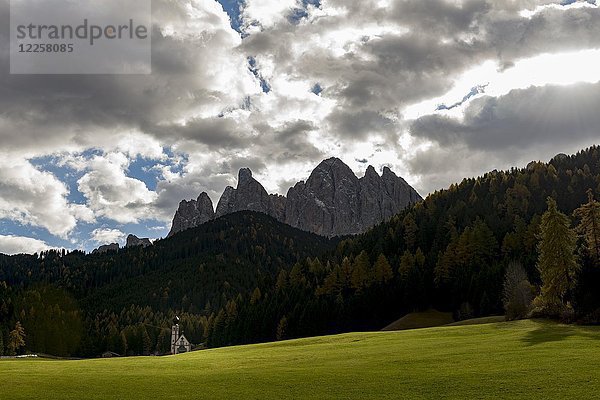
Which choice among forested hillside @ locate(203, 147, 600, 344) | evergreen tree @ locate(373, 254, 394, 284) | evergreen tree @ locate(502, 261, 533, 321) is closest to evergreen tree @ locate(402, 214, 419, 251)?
forested hillside @ locate(203, 147, 600, 344)

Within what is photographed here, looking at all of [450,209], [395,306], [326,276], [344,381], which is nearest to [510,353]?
[344,381]

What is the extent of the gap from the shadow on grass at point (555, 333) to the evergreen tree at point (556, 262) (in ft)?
37.5

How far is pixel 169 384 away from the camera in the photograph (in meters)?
37.3

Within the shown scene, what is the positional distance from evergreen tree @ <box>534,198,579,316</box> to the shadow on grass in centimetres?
1143

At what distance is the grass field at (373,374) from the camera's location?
1219 inches

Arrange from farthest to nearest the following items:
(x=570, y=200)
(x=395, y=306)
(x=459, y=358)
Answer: (x=570, y=200), (x=395, y=306), (x=459, y=358)

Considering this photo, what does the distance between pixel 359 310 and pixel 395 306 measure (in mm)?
10000

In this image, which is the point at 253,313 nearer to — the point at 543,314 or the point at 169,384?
the point at 543,314

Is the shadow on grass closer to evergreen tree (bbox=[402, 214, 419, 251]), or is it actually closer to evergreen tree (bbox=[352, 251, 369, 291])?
evergreen tree (bbox=[352, 251, 369, 291])

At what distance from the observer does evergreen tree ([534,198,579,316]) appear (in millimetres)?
71438

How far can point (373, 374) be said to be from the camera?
1452 inches

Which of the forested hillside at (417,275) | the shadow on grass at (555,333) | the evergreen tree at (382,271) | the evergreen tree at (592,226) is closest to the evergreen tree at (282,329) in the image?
the forested hillside at (417,275)

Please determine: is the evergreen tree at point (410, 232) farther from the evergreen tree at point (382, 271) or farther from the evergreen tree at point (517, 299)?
the evergreen tree at point (517, 299)

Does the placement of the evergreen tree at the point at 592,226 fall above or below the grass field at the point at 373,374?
above
